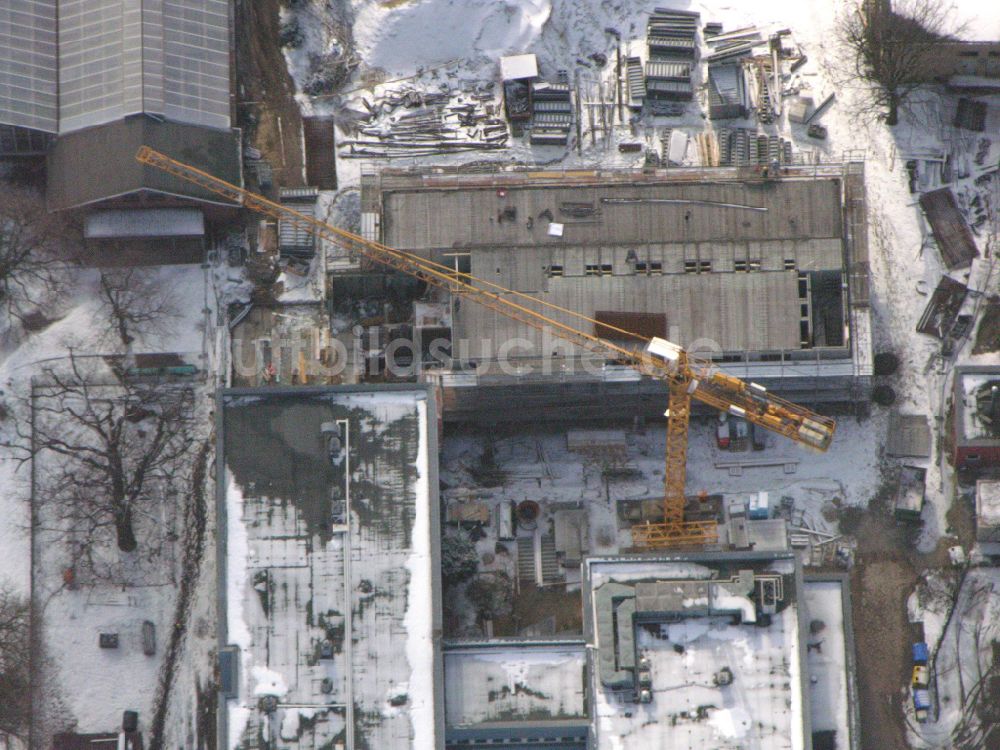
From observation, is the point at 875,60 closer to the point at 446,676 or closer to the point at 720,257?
the point at 720,257

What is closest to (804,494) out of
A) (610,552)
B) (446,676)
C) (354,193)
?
(610,552)

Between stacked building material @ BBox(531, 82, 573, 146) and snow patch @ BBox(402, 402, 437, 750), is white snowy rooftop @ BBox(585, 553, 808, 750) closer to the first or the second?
snow patch @ BBox(402, 402, 437, 750)

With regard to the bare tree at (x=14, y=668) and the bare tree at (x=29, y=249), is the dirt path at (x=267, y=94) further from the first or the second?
the bare tree at (x=14, y=668)

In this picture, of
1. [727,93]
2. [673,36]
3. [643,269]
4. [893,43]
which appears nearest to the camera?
[643,269]

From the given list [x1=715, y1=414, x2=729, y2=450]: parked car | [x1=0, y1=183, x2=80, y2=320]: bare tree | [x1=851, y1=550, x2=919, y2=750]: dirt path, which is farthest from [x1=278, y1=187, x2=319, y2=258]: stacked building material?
[x1=851, y1=550, x2=919, y2=750]: dirt path

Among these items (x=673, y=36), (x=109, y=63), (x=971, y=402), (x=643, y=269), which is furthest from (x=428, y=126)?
(x=971, y=402)

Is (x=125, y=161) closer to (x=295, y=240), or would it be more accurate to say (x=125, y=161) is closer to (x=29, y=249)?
(x=29, y=249)
